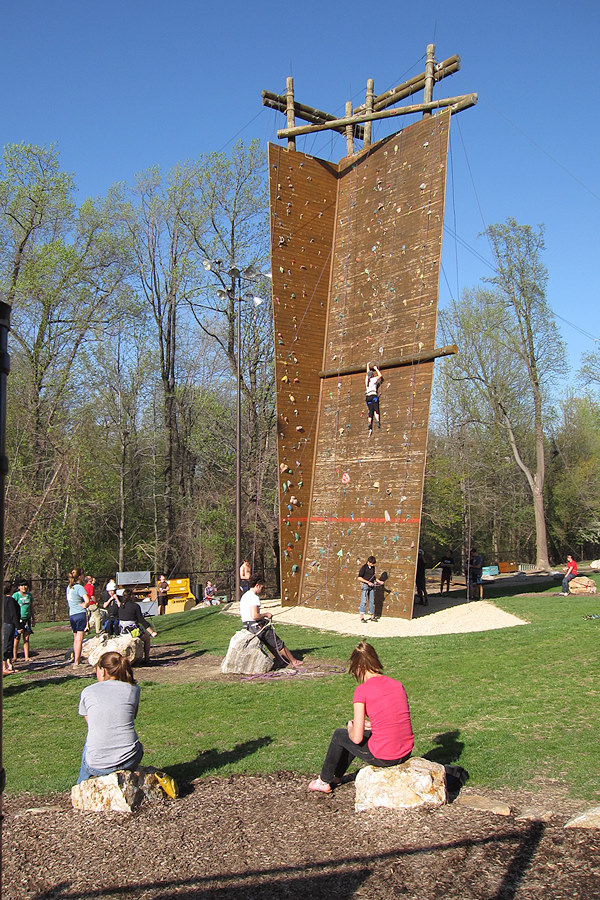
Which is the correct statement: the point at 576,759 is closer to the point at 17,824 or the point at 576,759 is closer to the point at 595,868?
the point at 595,868

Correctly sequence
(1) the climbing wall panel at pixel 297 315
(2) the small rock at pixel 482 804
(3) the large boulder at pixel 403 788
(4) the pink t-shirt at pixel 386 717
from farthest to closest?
(1) the climbing wall panel at pixel 297 315
(4) the pink t-shirt at pixel 386 717
(3) the large boulder at pixel 403 788
(2) the small rock at pixel 482 804

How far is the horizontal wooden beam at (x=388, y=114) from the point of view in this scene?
18.2 meters

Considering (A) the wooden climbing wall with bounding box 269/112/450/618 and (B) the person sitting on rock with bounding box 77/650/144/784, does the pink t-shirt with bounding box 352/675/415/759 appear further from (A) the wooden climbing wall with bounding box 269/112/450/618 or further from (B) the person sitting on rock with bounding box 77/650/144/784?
(A) the wooden climbing wall with bounding box 269/112/450/618

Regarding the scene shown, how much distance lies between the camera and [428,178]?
61.3 feet

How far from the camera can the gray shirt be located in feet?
19.2

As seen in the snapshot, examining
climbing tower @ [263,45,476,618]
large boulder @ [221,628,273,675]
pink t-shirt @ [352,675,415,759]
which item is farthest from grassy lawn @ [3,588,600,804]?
climbing tower @ [263,45,476,618]

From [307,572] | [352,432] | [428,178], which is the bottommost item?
[307,572]

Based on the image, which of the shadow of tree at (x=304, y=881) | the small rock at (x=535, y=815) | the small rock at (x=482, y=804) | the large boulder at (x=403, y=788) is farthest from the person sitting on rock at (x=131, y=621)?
the small rock at (x=535, y=815)

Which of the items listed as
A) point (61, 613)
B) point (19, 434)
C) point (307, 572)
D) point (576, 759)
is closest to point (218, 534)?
point (61, 613)

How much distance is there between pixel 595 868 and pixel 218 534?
29.5 metres

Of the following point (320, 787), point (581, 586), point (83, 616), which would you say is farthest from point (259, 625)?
point (581, 586)

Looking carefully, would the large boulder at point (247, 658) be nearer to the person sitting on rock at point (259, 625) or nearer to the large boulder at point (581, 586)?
the person sitting on rock at point (259, 625)

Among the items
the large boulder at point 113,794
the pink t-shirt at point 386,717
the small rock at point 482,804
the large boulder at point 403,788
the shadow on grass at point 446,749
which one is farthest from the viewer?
the shadow on grass at point 446,749

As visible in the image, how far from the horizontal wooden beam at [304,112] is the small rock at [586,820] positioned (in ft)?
66.4
